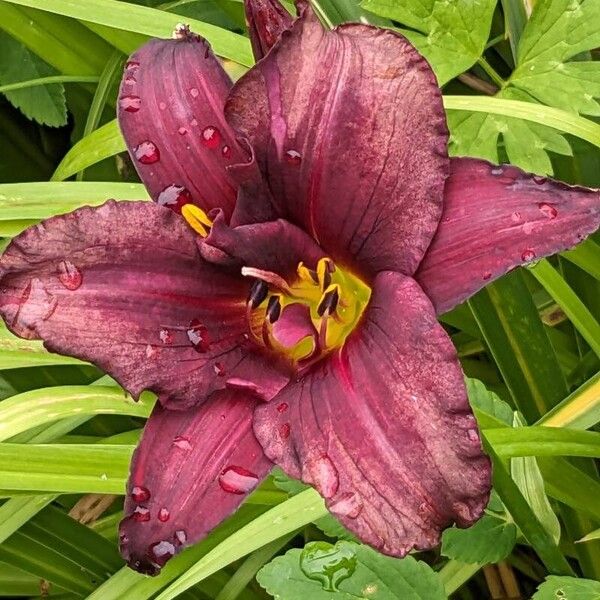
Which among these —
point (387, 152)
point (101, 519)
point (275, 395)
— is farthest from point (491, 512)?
point (101, 519)

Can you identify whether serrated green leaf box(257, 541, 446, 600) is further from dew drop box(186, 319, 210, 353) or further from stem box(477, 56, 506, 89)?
stem box(477, 56, 506, 89)

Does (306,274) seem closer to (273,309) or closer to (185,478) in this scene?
(273,309)

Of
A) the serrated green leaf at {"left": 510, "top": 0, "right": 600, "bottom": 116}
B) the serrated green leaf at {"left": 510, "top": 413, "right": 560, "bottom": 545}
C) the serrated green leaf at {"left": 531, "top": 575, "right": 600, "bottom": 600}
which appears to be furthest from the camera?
the serrated green leaf at {"left": 510, "top": 0, "right": 600, "bottom": 116}

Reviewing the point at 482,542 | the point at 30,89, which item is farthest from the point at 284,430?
the point at 30,89

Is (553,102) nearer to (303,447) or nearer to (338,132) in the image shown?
(338,132)

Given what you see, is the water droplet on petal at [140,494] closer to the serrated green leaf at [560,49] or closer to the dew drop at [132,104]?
the dew drop at [132,104]

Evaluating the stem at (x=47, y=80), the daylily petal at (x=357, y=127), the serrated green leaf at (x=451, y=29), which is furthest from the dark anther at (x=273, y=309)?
the stem at (x=47, y=80)

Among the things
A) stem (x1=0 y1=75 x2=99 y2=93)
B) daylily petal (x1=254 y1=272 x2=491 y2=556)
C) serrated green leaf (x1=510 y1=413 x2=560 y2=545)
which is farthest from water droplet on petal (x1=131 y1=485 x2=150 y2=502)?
stem (x1=0 y1=75 x2=99 y2=93)
